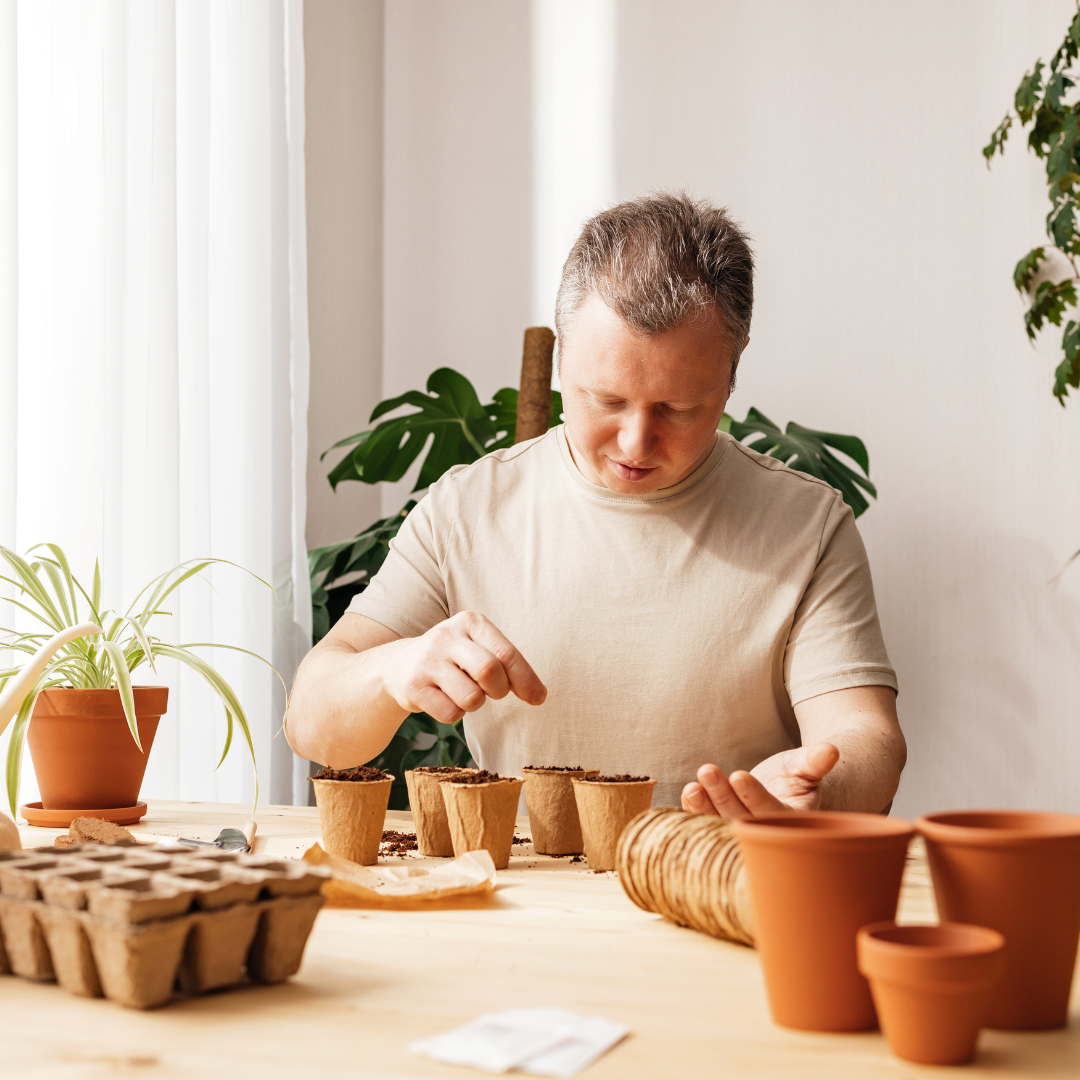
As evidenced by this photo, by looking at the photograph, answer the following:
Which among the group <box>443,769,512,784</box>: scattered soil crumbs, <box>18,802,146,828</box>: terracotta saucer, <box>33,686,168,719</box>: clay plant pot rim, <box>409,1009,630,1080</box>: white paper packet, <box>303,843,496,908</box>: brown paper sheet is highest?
<box>33,686,168,719</box>: clay plant pot rim

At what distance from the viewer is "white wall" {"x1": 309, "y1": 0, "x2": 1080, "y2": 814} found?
2547 mm

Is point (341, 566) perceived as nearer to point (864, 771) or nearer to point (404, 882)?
point (864, 771)

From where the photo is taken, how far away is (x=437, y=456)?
8.35 feet

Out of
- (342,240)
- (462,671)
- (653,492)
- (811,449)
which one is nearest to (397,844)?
(462,671)

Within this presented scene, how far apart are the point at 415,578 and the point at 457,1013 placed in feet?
3.28

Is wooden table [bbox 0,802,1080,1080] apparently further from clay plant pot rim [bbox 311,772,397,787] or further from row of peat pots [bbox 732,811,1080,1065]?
clay plant pot rim [bbox 311,772,397,787]

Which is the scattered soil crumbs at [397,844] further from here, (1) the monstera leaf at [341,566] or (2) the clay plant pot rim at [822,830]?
(1) the monstera leaf at [341,566]

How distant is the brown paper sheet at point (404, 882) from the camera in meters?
0.83

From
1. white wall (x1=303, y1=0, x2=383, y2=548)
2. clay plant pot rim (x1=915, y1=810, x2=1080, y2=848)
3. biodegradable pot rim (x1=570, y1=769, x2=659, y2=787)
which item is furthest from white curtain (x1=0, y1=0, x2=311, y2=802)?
clay plant pot rim (x1=915, y1=810, x2=1080, y2=848)

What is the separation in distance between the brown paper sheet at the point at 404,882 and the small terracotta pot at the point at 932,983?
40 cm

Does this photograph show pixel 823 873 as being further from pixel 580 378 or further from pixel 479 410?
pixel 479 410

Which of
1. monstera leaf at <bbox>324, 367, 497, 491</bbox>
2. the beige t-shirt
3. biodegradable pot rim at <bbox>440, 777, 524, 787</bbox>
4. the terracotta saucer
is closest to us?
biodegradable pot rim at <bbox>440, 777, 524, 787</bbox>

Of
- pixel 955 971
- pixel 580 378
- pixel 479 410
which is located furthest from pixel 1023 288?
pixel 955 971

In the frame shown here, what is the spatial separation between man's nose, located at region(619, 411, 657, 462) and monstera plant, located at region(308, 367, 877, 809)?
97cm
